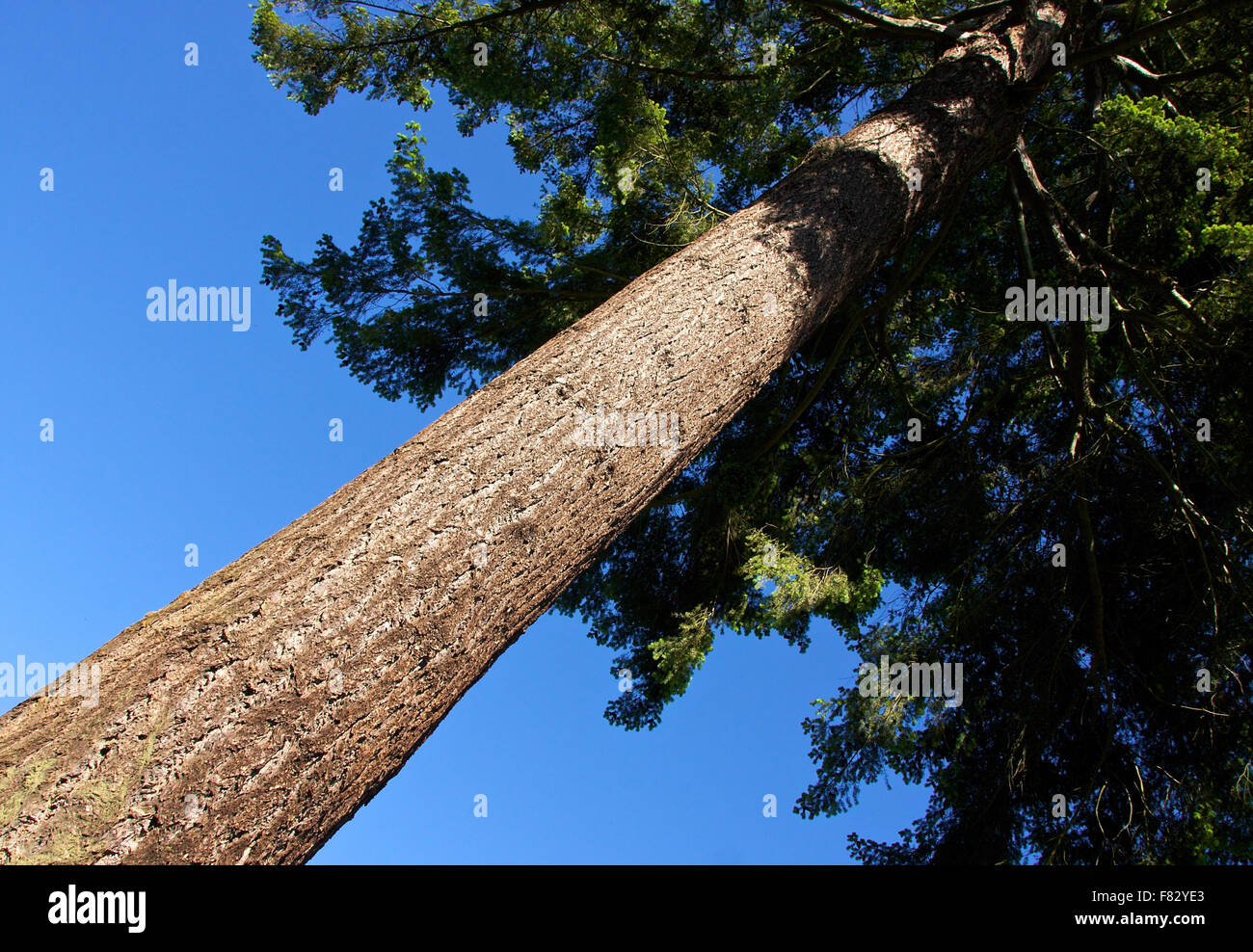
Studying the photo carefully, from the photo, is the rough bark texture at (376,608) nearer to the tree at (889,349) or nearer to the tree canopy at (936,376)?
the tree at (889,349)

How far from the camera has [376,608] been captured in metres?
1.96

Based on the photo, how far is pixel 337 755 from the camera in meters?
1.83

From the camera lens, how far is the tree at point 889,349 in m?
3.59

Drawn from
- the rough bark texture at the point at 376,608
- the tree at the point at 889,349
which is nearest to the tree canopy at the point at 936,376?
the tree at the point at 889,349

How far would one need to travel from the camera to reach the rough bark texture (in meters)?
1.59

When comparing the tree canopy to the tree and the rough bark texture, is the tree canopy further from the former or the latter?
the rough bark texture

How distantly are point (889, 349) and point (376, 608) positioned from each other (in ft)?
18.6

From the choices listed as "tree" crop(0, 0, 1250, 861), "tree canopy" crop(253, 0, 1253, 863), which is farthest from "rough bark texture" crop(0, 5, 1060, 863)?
"tree canopy" crop(253, 0, 1253, 863)

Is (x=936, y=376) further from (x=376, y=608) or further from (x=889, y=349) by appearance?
(x=376, y=608)

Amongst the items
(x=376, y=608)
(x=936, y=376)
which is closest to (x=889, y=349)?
(x=936, y=376)

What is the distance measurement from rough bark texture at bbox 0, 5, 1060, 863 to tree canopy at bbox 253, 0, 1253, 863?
313 cm

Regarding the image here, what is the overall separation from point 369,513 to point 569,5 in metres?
6.27

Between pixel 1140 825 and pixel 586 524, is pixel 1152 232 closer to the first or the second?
pixel 1140 825

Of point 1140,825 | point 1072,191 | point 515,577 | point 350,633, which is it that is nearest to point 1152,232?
point 1072,191
